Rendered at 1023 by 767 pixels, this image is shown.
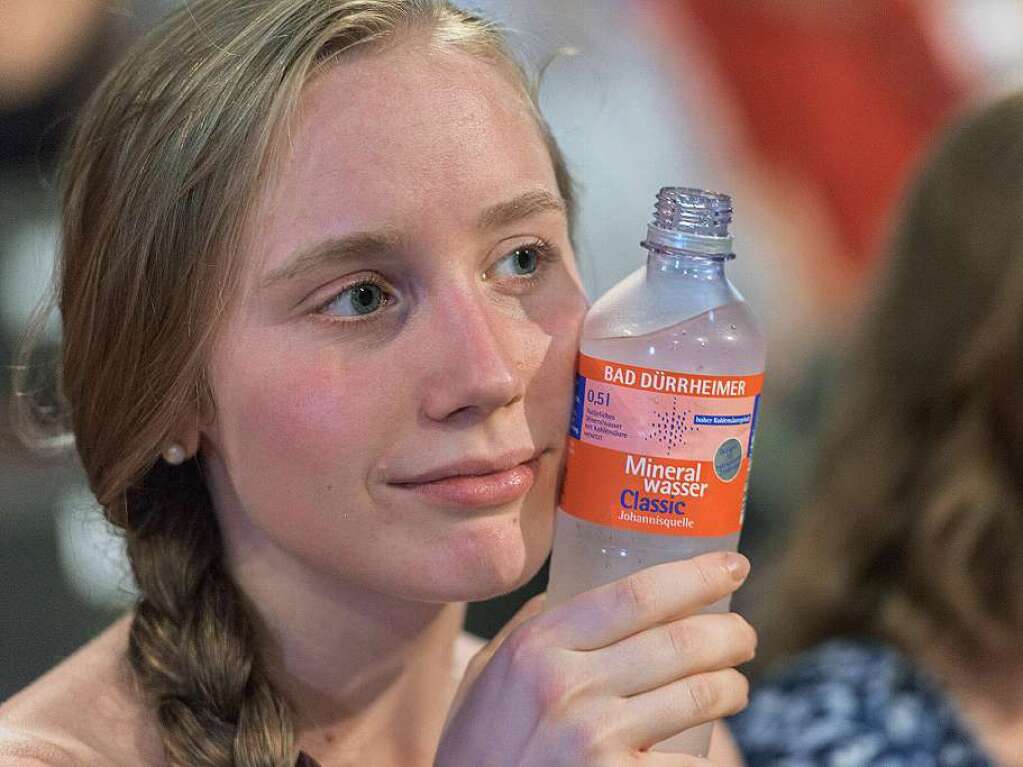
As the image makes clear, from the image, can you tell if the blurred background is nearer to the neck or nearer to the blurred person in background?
the blurred person in background

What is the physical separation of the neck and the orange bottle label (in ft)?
0.83

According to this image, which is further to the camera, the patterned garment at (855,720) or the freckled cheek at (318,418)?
the patterned garment at (855,720)

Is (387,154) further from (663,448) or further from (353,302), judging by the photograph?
(663,448)

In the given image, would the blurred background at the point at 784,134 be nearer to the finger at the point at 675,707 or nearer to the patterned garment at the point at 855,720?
the patterned garment at the point at 855,720

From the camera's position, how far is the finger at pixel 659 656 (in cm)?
101

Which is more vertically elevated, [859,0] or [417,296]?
[417,296]

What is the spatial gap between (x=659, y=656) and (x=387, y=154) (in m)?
0.44

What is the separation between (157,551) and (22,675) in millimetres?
412

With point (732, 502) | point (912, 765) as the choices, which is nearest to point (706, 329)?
point (732, 502)

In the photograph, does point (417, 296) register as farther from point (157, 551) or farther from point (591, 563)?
point (157, 551)

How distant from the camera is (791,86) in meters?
2.95

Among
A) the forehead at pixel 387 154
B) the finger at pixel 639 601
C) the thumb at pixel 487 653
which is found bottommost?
the thumb at pixel 487 653

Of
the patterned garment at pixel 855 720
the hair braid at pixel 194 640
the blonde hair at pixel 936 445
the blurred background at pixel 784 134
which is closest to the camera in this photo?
the hair braid at pixel 194 640

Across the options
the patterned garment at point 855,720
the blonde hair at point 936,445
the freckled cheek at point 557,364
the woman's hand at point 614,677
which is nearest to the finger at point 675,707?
the woman's hand at point 614,677
